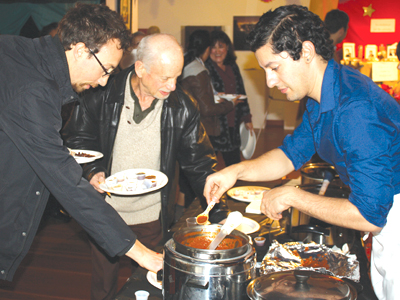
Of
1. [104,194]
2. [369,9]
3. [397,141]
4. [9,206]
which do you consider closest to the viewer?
[397,141]

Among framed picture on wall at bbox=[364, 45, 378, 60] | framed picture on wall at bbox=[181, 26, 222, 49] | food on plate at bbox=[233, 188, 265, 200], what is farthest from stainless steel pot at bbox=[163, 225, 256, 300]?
framed picture on wall at bbox=[181, 26, 222, 49]

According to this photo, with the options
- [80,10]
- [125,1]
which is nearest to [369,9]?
[125,1]

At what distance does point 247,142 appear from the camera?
12.8ft

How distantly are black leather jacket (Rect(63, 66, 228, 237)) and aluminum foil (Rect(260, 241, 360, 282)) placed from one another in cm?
75

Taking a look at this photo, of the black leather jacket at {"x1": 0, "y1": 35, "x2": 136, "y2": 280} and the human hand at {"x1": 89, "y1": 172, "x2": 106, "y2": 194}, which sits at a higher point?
the black leather jacket at {"x1": 0, "y1": 35, "x2": 136, "y2": 280}

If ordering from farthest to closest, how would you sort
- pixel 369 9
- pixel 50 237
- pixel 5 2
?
pixel 369 9
pixel 5 2
pixel 50 237

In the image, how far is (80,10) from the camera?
1472 mm

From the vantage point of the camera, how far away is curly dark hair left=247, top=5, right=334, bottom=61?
1340 millimetres

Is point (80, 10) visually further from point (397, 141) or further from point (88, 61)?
point (397, 141)

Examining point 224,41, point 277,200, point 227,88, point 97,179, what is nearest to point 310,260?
point 277,200

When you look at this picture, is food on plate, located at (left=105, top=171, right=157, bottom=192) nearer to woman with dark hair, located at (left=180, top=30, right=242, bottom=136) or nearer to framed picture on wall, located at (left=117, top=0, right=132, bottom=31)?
woman with dark hair, located at (left=180, top=30, right=242, bottom=136)

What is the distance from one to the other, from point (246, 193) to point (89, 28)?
1.35 metres

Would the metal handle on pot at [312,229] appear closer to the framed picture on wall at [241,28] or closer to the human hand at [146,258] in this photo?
the human hand at [146,258]

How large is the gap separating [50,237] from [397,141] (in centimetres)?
337
